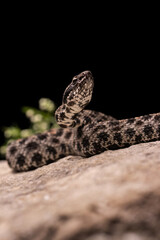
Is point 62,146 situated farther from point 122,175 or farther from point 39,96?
point 39,96

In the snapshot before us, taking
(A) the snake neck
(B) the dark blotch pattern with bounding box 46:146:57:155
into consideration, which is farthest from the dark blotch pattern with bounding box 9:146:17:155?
(A) the snake neck

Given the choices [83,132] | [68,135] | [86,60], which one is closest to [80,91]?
[83,132]

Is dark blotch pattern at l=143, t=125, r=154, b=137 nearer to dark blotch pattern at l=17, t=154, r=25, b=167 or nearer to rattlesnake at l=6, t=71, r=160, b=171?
rattlesnake at l=6, t=71, r=160, b=171

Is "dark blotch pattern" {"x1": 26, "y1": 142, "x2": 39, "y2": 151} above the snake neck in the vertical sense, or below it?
below

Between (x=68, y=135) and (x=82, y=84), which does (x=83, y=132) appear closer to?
(x=82, y=84)

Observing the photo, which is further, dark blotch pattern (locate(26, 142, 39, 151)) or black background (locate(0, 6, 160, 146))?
black background (locate(0, 6, 160, 146))

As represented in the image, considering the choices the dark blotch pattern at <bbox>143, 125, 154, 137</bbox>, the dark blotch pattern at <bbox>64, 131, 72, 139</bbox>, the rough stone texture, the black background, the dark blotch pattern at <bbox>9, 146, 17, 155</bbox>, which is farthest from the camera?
the black background

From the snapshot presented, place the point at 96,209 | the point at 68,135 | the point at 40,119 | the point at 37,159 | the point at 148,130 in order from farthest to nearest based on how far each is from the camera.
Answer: the point at 40,119 → the point at 68,135 → the point at 37,159 → the point at 148,130 → the point at 96,209

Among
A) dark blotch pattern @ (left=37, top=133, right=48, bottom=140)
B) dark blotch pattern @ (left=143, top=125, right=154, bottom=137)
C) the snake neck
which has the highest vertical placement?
the snake neck

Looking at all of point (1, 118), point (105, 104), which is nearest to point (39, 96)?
point (1, 118)
